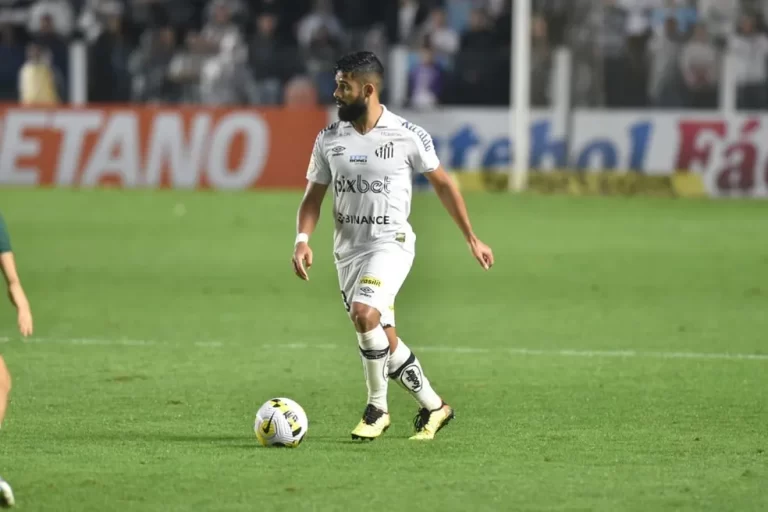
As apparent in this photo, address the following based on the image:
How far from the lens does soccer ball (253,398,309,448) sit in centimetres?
773

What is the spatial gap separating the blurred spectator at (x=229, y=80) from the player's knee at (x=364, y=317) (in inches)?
761

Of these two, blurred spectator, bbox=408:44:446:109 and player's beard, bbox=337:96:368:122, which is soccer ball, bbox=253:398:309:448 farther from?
blurred spectator, bbox=408:44:446:109

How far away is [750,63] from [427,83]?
209 inches

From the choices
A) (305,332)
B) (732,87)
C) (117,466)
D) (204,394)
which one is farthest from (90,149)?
(117,466)

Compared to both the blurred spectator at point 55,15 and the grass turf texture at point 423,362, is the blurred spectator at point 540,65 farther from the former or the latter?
the blurred spectator at point 55,15

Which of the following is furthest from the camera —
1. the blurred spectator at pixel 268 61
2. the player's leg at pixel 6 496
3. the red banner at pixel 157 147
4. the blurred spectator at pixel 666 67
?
the blurred spectator at pixel 268 61

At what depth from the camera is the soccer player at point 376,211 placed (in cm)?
802

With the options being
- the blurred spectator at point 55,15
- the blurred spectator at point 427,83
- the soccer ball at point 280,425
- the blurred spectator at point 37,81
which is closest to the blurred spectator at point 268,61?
the blurred spectator at point 427,83

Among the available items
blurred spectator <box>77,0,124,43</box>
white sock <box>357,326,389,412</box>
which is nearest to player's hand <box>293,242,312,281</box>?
white sock <box>357,326,389,412</box>

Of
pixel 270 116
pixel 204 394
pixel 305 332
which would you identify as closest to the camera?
pixel 204 394

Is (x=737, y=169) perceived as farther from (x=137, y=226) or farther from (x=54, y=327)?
(x=54, y=327)

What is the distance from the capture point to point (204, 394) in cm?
963

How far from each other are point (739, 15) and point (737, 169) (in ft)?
9.26

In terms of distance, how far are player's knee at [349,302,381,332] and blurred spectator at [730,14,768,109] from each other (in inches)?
714
